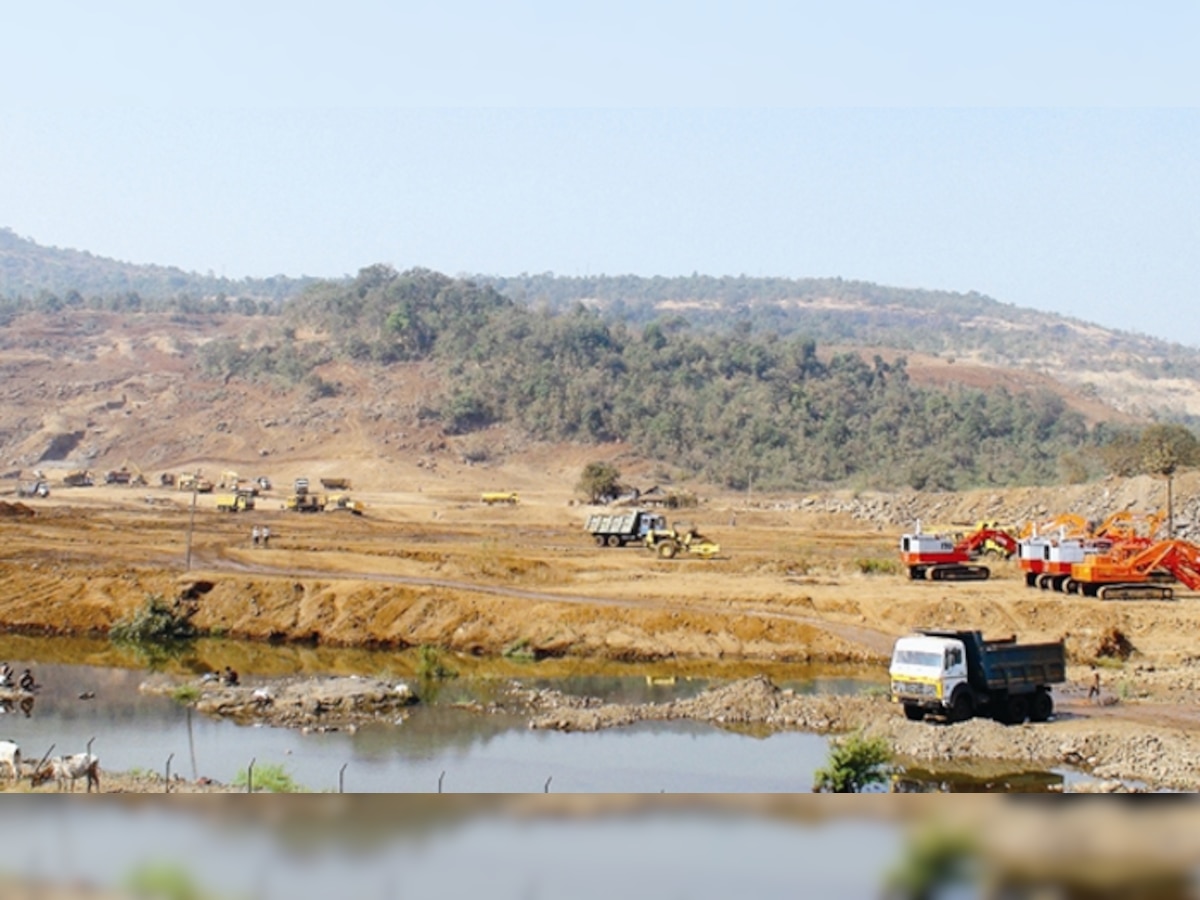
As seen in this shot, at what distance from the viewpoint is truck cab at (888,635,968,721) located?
76.7ft

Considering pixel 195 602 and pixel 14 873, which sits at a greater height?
pixel 14 873

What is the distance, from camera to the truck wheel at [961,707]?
23.4 metres

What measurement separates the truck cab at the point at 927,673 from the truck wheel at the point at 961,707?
0.11 meters

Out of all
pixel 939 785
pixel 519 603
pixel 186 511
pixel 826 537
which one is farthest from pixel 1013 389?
pixel 939 785

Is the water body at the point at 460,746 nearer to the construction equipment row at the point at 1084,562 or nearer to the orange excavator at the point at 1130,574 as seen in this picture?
the orange excavator at the point at 1130,574

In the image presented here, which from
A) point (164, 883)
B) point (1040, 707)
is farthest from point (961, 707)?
point (164, 883)

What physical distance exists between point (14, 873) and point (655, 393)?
112 metres

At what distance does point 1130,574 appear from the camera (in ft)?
126

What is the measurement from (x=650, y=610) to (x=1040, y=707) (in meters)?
12.9

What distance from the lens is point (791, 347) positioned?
13000cm

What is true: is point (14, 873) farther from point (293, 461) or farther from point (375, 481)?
point (293, 461)

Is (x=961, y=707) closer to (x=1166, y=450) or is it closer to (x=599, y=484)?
(x=1166, y=450)

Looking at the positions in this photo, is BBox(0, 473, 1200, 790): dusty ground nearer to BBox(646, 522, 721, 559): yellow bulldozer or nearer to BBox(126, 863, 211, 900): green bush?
BBox(646, 522, 721, 559): yellow bulldozer

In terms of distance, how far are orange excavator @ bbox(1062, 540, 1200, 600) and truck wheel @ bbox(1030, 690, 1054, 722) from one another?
14.6 metres
